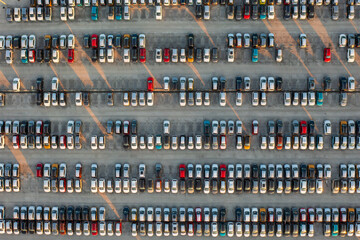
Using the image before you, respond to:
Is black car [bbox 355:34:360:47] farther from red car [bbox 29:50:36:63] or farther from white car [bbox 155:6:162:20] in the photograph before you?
red car [bbox 29:50:36:63]

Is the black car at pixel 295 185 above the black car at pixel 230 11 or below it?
below

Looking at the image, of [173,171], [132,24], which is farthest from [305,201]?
[132,24]

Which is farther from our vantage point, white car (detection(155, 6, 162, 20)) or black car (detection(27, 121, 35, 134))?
black car (detection(27, 121, 35, 134))

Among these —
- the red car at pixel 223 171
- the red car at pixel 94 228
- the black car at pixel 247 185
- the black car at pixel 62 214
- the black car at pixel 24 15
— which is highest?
the black car at pixel 24 15

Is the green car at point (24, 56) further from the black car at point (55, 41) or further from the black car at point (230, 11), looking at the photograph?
the black car at point (230, 11)

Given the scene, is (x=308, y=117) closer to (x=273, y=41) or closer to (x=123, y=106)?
(x=273, y=41)

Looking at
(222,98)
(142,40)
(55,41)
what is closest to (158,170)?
(222,98)

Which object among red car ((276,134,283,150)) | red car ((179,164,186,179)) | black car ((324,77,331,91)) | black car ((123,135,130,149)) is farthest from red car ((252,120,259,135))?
black car ((123,135,130,149))

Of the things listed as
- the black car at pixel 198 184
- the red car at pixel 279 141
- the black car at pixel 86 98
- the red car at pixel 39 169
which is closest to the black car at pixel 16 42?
the black car at pixel 86 98
